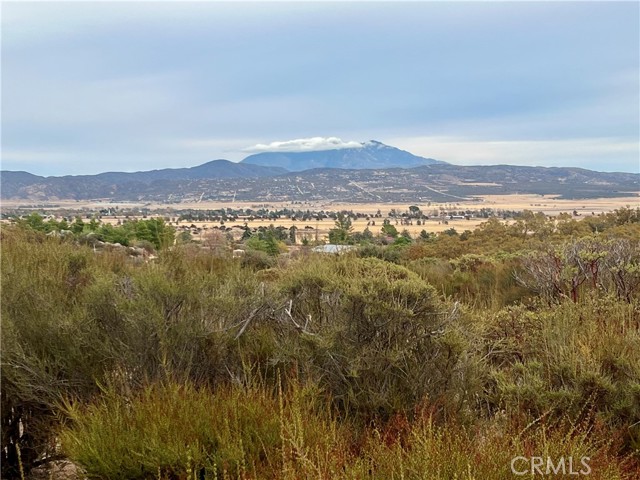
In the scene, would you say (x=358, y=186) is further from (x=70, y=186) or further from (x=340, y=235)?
(x=340, y=235)

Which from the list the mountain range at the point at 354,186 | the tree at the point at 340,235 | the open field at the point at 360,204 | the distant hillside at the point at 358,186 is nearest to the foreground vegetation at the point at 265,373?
the tree at the point at 340,235

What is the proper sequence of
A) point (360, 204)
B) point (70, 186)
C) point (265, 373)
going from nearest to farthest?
point (265, 373) < point (360, 204) < point (70, 186)

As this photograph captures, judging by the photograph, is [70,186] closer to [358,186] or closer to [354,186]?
[354,186]

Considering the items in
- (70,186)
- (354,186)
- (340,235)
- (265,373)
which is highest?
(70,186)

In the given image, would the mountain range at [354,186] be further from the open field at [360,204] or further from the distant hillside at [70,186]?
the open field at [360,204]

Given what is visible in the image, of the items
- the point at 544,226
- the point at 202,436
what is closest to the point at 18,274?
the point at 202,436

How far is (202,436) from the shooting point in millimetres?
3664

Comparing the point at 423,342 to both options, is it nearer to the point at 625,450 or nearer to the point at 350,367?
the point at 350,367

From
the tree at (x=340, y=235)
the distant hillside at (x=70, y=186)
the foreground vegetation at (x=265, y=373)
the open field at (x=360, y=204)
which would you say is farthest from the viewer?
the distant hillside at (x=70, y=186)

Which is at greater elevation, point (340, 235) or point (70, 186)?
point (70, 186)

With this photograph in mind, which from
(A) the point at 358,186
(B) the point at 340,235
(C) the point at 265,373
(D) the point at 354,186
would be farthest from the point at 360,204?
(C) the point at 265,373

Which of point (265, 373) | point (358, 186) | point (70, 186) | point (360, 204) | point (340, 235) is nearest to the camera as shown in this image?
point (265, 373)

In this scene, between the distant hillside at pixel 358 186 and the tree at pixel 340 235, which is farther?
the distant hillside at pixel 358 186

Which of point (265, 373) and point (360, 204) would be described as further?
point (360, 204)
